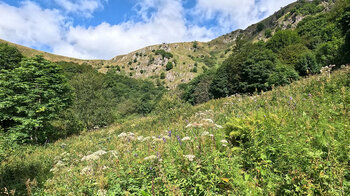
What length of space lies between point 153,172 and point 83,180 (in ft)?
5.62

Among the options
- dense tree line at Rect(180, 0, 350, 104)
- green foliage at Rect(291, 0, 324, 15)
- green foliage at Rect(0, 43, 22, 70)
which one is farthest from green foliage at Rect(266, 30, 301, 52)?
green foliage at Rect(0, 43, 22, 70)

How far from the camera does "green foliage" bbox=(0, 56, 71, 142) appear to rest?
12.7m

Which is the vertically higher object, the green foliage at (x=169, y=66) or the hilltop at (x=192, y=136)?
the green foliage at (x=169, y=66)

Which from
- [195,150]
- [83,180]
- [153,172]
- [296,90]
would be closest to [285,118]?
[195,150]

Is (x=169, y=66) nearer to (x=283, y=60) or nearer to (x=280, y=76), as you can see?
(x=283, y=60)

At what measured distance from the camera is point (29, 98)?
1308 centimetres

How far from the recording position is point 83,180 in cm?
353

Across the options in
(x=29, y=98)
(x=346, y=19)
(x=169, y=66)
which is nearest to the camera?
(x=29, y=98)

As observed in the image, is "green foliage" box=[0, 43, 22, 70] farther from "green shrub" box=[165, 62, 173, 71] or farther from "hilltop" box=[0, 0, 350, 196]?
"green shrub" box=[165, 62, 173, 71]

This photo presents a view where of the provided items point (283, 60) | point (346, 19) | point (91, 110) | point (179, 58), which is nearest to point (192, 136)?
point (91, 110)

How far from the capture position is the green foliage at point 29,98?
1266 centimetres

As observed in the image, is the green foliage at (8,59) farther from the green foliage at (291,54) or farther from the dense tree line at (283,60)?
the green foliage at (291,54)

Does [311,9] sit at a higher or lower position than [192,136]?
higher

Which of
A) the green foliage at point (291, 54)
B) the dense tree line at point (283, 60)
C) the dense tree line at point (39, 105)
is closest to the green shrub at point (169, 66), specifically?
the dense tree line at point (283, 60)
